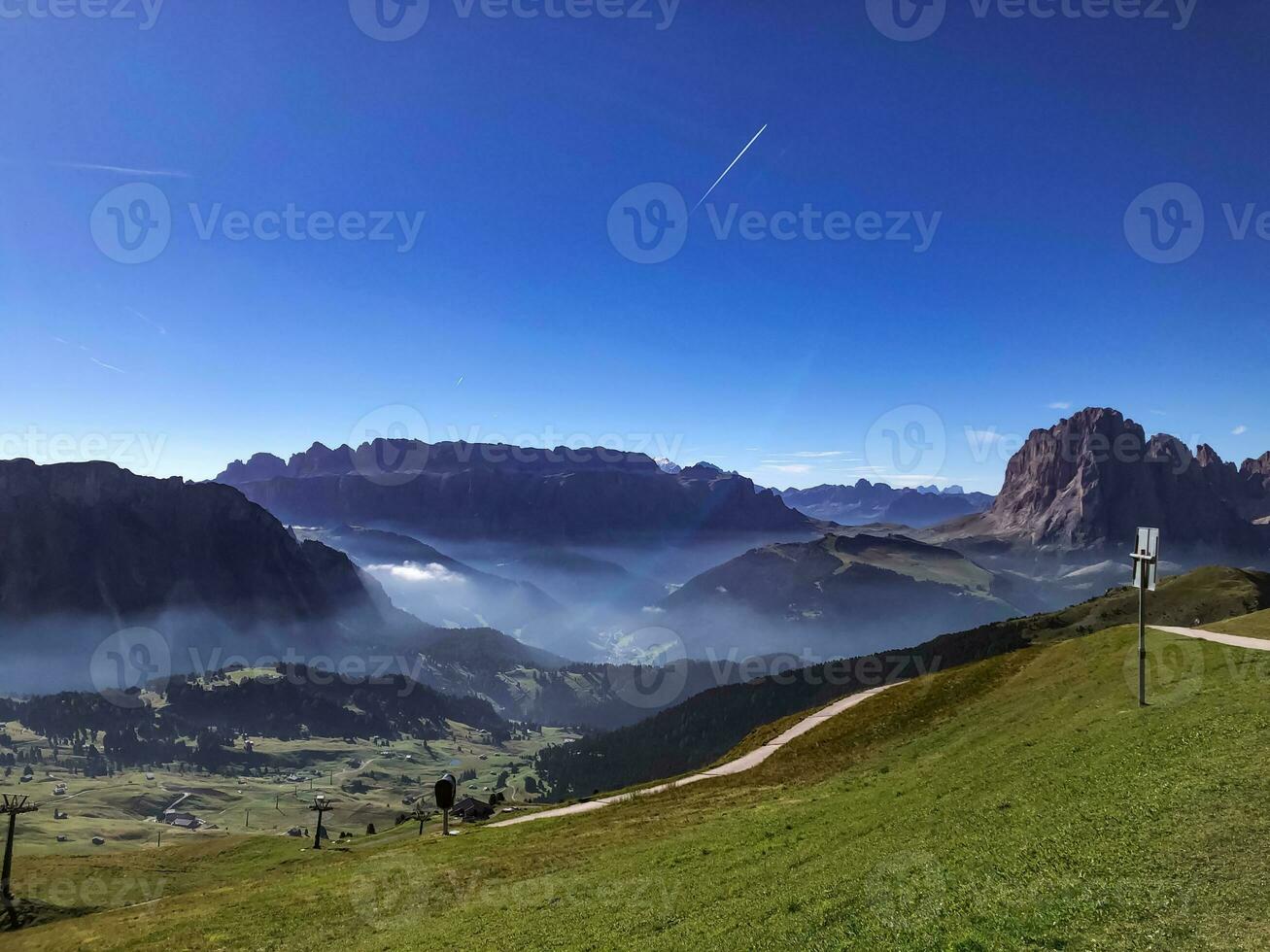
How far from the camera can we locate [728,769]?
68875 mm

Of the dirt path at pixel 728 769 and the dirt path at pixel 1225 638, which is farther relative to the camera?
the dirt path at pixel 728 769

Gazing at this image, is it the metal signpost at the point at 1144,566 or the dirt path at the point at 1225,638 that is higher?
the metal signpost at the point at 1144,566

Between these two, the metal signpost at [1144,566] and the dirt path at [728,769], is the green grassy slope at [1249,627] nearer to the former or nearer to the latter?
the metal signpost at [1144,566]

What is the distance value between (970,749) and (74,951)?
2248 inches

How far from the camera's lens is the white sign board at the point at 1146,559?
3728 centimetres

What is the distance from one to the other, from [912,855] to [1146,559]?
23.4m

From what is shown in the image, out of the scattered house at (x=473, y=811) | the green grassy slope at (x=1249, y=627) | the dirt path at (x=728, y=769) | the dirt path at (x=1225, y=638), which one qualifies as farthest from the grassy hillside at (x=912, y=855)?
the scattered house at (x=473, y=811)

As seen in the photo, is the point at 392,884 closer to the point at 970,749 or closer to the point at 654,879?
the point at 654,879

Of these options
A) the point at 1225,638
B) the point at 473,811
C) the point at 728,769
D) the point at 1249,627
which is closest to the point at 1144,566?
Answer: the point at 1225,638

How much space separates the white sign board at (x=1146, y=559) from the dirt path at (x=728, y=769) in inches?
1455

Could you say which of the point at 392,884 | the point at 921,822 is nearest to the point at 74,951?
the point at 392,884

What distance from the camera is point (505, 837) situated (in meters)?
52.3

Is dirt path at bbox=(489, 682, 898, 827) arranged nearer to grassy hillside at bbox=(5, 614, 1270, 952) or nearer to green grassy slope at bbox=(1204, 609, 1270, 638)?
grassy hillside at bbox=(5, 614, 1270, 952)

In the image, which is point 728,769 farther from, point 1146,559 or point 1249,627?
point 1146,559
